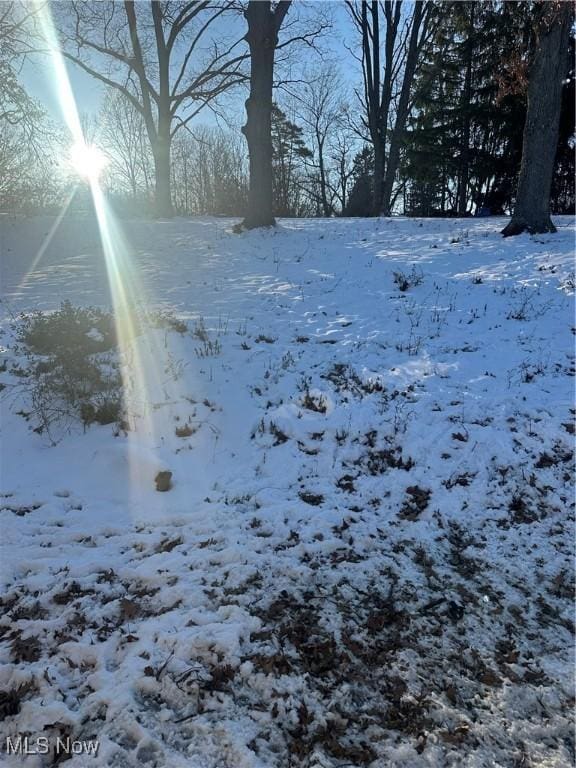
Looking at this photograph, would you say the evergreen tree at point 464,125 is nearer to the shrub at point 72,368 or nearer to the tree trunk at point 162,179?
the tree trunk at point 162,179

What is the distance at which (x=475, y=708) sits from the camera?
7.28 feet

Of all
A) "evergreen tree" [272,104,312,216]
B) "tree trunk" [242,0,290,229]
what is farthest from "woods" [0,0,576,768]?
"evergreen tree" [272,104,312,216]

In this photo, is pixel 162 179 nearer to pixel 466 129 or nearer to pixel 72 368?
pixel 72 368

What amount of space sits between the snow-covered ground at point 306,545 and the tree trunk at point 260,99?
710 cm

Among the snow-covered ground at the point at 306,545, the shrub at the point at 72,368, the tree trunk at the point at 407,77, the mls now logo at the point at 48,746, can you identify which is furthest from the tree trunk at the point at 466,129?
the mls now logo at the point at 48,746

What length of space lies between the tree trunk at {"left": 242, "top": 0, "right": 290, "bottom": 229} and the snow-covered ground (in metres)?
7.10

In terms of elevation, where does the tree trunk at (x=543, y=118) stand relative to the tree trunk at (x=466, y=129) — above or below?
below

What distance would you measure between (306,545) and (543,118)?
10.7 metres

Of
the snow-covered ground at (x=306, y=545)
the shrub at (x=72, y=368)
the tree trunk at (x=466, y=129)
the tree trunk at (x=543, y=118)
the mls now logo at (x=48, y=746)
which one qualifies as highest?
the tree trunk at (x=466, y=129)

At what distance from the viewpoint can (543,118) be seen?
31.4 ft

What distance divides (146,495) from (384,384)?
9.18 feet

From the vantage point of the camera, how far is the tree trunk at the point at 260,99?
11.9 m

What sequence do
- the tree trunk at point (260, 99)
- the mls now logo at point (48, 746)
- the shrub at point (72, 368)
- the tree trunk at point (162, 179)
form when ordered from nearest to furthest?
the mls now logo at point (48, 746) < the shrub at point (72, 368) < the tree trunk at point (260, 99) < the tree trunk at point (162, 179)

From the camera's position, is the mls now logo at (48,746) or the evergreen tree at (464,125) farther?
the evergreen tree at (464,125)
